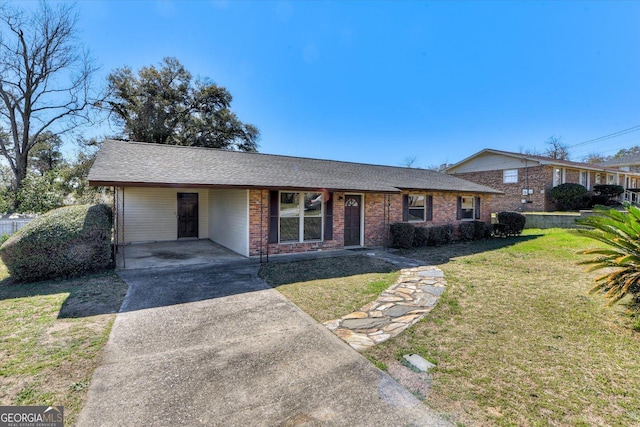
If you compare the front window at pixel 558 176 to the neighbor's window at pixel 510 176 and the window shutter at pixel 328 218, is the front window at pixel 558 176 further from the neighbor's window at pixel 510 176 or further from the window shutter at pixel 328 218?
the window shutter at pixel 328 218

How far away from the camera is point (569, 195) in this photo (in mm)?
17984

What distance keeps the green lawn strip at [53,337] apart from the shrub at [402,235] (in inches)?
344

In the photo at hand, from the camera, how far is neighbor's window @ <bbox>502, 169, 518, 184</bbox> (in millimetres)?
20261

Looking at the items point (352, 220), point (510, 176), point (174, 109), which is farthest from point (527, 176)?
point (174, 109)

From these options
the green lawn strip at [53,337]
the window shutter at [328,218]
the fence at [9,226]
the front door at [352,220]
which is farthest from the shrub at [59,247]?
the fence at [9,226]

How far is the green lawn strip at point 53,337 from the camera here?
261 centimetres

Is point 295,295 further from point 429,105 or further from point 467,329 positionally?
point 429,105

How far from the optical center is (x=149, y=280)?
6309 mm

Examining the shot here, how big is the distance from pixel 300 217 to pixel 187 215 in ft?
20.5

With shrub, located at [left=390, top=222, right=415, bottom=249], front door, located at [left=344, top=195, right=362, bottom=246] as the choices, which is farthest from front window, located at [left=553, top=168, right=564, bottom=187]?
→ front door, located at [left=344, top=195, right=362, bottom=246]

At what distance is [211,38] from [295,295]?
460 inches

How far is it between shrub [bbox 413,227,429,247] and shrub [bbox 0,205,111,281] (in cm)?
1011

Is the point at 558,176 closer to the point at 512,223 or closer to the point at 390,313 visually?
the point at 512,223

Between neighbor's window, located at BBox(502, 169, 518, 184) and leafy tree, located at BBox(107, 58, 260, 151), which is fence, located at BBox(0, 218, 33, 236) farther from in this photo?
neighbor's window, located at BBox(502, 169, 518, 184)
